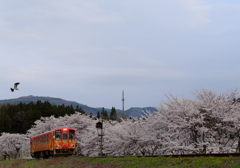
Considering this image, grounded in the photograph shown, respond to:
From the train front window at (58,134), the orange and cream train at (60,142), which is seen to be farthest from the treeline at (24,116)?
the train front window at (58,134)

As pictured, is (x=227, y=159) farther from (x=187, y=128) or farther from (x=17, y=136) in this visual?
(x=17, y=136)

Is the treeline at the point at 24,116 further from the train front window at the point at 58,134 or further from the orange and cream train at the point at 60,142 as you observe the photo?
the train front window at the point at 58,134

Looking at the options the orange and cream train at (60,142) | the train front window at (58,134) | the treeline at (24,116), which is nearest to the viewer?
the orange and cream train at (60,142)

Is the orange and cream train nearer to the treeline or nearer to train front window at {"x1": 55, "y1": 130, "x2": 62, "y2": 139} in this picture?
train front window at {"x1": 55, "y1": 130, "x2": 62, "y2": 139}

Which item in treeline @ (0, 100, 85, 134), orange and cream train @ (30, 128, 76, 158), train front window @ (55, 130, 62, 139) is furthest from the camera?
treeline @ (0, 100, 85, 134)

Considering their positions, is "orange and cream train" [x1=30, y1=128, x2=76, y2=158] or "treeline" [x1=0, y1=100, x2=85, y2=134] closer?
"orange and cream train" [x1=30, y1=128, x2=76, y2=158]

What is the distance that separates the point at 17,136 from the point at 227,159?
56561 mm

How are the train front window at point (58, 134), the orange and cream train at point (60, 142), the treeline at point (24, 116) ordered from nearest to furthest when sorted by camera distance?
the orange and cream train at point (60, 142)
the train front window at point (58, 134)
the treeline at point (24, 116)

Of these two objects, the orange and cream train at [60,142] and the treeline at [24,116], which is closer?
the orange and cream train at [60,142]

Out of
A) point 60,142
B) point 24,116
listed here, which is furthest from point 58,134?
point 24,116

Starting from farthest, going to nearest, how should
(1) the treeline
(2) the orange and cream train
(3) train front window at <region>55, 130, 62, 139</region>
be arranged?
(1) the treeline < (3) train front window at <region>55, 130, 62, 139</region> < (2) the orange and cream train

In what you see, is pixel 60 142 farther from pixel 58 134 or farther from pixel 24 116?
pixel 24 116

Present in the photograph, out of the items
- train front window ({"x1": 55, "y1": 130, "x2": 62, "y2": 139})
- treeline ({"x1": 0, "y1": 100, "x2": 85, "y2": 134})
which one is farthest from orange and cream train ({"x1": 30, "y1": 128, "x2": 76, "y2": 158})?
treeline ({"x1": 0, "y1": 100, "x2": 85, "y2": 134})

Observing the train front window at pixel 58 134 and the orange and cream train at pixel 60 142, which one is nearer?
the orange and cream train at pixel 60 142
